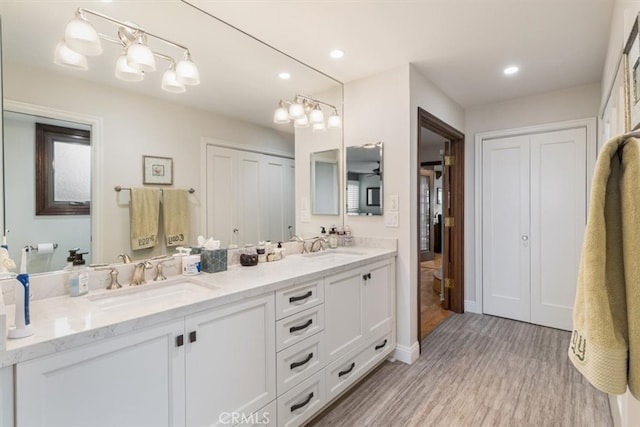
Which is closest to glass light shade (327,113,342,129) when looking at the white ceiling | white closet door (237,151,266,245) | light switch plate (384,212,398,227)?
the white ceiling

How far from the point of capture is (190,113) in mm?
1919

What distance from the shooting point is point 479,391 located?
218cm

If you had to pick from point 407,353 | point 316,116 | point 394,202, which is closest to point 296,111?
point 316,116

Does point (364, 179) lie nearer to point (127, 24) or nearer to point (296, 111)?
point (296, 111)

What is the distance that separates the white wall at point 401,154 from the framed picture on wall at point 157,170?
1.68 m

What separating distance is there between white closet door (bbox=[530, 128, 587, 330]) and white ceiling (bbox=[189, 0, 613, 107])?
679mm

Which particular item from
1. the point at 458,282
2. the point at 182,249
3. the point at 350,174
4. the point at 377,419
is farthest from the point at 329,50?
the point at 458,282

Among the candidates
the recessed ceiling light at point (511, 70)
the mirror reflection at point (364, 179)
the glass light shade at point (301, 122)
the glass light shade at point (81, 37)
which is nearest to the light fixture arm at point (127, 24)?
the glass light shade at point (81, 37)

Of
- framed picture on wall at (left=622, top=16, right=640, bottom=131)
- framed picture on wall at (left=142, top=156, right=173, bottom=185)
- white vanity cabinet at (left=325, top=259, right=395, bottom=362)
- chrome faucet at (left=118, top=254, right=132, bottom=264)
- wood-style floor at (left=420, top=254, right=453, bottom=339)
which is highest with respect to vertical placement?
framed picture on wall at (left=622, top=16, right=640, bottom=131)

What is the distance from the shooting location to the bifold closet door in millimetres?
3125

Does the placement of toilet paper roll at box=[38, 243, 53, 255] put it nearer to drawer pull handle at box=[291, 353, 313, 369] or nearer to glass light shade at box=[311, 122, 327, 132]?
drawer pull handle at box=[291, 353, 313, 369]

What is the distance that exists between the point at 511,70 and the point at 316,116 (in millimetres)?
1757

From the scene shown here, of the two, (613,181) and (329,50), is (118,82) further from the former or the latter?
Answer: (613,181)

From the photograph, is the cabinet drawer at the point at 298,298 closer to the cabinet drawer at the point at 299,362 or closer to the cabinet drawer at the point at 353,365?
the cabinet drawer at the point at 299,362
